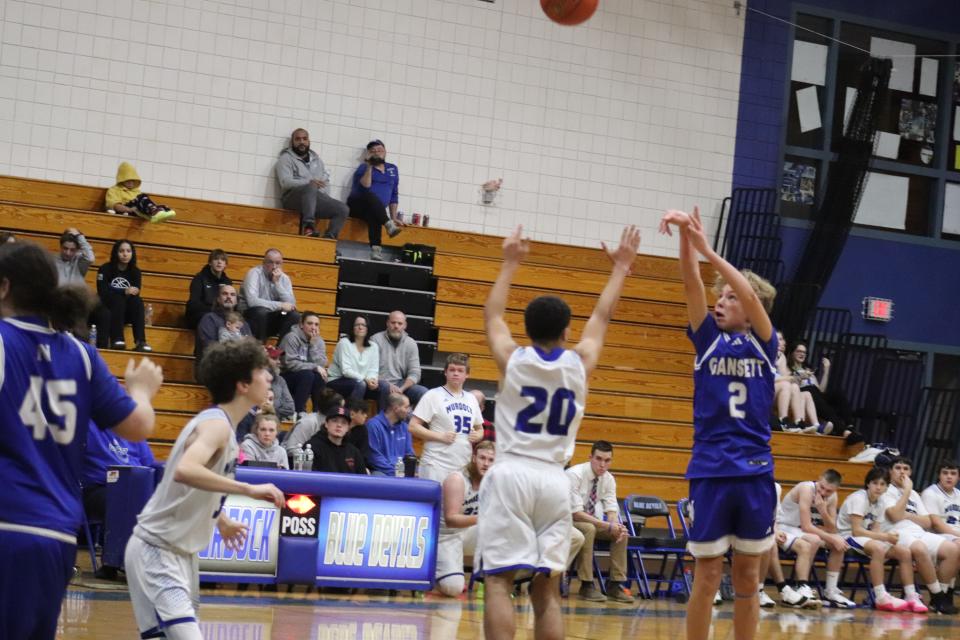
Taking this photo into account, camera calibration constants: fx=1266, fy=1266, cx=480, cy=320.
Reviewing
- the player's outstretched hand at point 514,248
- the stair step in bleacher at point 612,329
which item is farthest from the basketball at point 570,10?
the player's outstretched hand at point 514,248

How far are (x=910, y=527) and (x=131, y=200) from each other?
349 inches

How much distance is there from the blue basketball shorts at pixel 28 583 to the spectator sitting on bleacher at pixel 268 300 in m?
9.39

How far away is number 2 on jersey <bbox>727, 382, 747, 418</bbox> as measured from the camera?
581 cm

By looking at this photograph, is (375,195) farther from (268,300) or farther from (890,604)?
(890,604)

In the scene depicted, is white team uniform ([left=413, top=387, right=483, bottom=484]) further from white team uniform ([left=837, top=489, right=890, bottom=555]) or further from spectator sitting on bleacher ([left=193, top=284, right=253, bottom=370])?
white team uniform ([left=837, top=489, right=890, bottom=555])

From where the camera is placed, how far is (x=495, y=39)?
1627cm

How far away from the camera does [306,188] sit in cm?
1453

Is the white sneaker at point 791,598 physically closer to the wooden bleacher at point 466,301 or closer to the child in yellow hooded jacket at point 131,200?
the wooden bleacher at point 466,301

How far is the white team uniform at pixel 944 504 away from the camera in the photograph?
513 inches

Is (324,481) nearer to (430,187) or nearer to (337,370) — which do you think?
(337,370)

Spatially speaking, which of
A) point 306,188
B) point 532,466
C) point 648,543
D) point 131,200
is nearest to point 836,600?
point 648,543

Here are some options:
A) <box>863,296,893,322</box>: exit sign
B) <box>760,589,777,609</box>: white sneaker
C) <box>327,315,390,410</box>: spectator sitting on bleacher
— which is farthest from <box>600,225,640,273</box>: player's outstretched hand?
<box>863,296,893,322</box>: exit sign

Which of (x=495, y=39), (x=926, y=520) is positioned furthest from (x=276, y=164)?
(x=926, y=520)

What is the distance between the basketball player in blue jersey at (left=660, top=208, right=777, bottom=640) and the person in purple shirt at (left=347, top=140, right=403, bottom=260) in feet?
30.9
